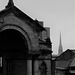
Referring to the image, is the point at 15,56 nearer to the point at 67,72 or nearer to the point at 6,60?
the point at 6,60

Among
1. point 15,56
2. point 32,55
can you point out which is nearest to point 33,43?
point 32,55

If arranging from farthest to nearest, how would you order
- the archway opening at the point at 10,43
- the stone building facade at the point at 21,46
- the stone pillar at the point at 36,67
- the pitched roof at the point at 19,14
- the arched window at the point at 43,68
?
the archway opening at the point at 10,43
the arched window at the point at 43,68
the stone pillar at the point at 36,67
the stone building facade at the point at 21,46
the pitched roof at the point at 19,14

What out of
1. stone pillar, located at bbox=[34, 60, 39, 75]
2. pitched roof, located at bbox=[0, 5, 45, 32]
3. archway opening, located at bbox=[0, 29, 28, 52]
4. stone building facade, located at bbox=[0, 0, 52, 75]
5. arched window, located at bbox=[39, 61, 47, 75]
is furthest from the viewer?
archway opening, located at bbox=[0, 29, 28, 52]

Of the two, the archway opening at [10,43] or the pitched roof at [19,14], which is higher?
the pitched roof at [19,14]

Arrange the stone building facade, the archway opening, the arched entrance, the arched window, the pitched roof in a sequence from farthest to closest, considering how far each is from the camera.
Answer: the arched entrance
the archway opening
the arched window
the stone building facade
the pitched roof

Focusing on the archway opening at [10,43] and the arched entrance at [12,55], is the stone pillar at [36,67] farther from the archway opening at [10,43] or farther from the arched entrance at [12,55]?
the archway opening at [10,43]

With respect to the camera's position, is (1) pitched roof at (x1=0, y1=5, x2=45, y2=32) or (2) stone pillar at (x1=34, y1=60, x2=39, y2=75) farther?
(2) stone pillar at (x1=34, y1=60, x2=39, y2=75)

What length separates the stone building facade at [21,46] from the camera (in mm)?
13445

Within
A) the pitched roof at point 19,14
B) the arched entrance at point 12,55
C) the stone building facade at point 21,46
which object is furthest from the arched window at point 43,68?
the pitched roof at point 19,14

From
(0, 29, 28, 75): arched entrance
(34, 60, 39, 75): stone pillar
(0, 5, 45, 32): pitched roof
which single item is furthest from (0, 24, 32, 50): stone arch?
(0, 29, 28, 75): arched entrance

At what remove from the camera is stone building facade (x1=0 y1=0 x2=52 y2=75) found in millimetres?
13445

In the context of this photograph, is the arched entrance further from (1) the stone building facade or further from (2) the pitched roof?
(2) the pitched roof

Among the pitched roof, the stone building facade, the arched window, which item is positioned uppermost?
the pitched roof

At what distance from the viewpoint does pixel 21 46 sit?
606 inches
